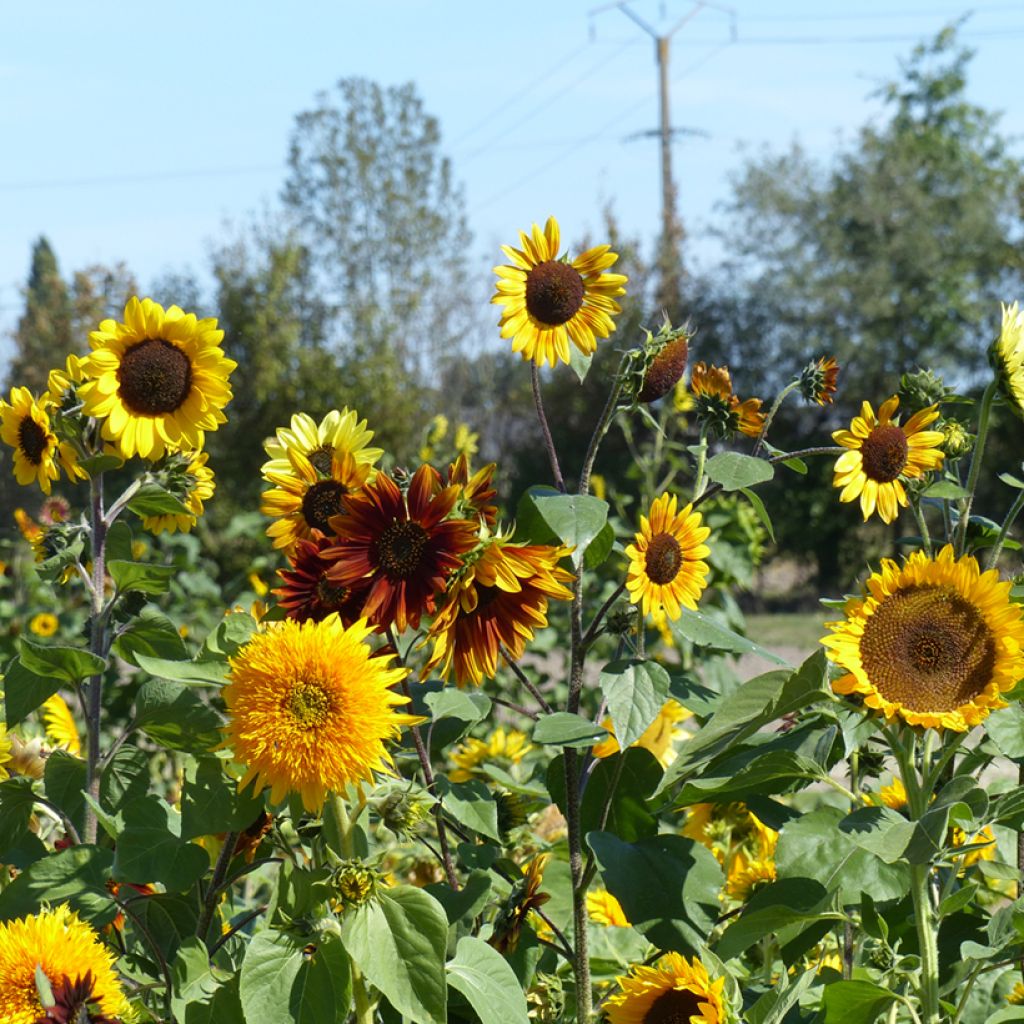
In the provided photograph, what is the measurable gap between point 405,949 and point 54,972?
1.05ft

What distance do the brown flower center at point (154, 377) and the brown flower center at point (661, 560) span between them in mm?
640

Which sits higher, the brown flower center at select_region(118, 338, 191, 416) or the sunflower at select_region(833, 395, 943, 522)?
the brown flower center at select_region(118, 338, 191, 416)

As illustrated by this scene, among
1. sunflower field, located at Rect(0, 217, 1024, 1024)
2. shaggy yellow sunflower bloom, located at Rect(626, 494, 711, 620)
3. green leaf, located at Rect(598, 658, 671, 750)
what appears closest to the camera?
sunflower field, located at Rect(0, 217, 1024, 1024)

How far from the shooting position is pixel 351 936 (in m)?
1.34

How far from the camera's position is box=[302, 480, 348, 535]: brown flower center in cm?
162

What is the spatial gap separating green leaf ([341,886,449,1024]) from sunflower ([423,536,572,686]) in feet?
0.80

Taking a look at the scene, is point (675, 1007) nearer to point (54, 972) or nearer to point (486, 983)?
point (486, 983)

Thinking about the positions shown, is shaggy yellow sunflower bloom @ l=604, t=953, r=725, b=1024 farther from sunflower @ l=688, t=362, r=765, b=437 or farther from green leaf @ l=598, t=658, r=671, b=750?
sunflower @ l=688, t=362, r=765, b=437

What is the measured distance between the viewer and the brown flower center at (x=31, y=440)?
6.38ft

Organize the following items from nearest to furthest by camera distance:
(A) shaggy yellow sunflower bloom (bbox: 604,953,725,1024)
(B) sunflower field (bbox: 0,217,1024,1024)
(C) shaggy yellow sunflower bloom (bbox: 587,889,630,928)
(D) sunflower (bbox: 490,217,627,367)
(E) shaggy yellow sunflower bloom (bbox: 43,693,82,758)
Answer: (B) sunflower field (bbox: 0,217,1024,1024) < (A) shaggy yellow sunflower bloom (bbox: 604,953,725,1024) < (D) sunflower (bbox: 490,217,627,367) < (C) shaggy yellow sunflower bloom (bbox: 587,889,630,928) < (E) shaggy yellow sunflower bloom (bbox: 43,693,82,758)

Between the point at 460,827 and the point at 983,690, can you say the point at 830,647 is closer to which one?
the point at 983,690

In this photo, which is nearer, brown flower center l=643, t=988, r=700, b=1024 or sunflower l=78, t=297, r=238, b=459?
brown flower center l=643, t=988, r=700, b=1024

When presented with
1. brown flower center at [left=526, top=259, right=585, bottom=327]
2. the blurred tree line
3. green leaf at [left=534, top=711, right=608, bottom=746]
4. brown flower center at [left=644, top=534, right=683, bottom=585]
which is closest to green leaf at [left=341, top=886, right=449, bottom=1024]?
green leaf at [left=534, top=711, right=608, bottom=746]

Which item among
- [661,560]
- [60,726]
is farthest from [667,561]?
[60,726]
